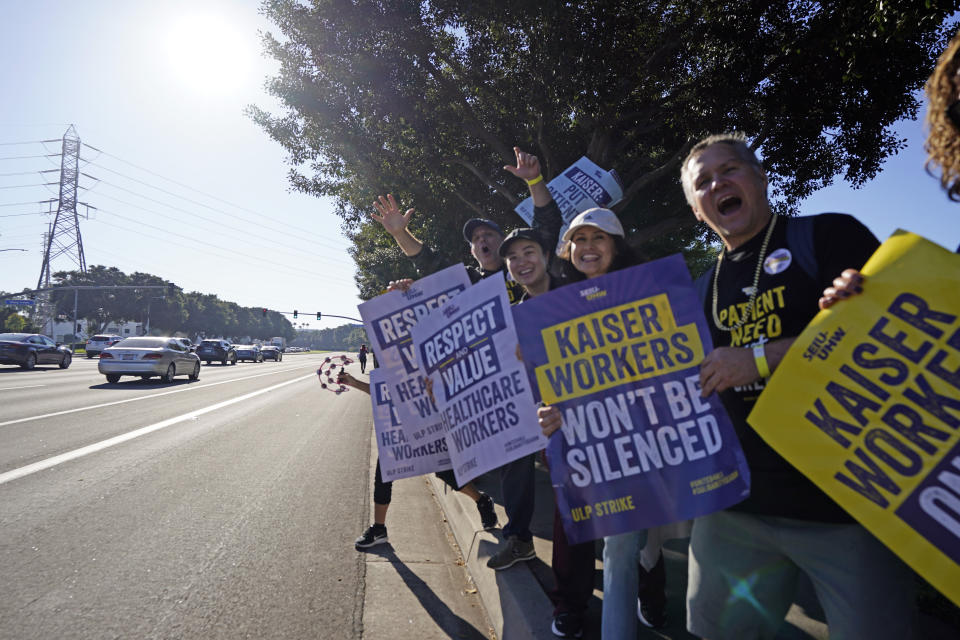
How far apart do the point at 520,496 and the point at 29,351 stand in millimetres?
26725

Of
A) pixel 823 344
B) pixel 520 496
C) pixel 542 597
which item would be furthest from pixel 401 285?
pixel 823 344

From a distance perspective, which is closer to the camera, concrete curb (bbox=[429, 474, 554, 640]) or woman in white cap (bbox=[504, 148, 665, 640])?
woman in white cap (bbox=[504, 148, 665, 640])

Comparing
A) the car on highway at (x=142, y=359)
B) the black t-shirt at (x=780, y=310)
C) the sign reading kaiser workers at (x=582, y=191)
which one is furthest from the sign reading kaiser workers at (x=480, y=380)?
the car on highway at (x=142, y=359)

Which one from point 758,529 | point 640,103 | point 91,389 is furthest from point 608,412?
point 91,389

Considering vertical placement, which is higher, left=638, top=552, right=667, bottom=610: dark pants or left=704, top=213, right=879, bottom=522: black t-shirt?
left=704, top=213, right=879, bottom=522: black t-shirt

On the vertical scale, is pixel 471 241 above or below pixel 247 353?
below

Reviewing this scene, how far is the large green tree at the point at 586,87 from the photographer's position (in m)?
7.80

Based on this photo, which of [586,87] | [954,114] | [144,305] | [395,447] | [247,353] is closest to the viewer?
[954,114]

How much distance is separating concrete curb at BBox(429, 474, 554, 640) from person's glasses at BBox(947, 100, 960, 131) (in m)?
2.53

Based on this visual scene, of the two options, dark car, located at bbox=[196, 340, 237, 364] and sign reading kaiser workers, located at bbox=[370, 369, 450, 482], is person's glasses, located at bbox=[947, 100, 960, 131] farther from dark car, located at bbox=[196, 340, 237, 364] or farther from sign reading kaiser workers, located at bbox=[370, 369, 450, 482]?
dark car, located at bbox=[196, 340, 237, 364]

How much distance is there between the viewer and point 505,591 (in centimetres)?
301

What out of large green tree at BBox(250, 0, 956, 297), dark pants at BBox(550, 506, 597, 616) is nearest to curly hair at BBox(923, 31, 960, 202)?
dark pants at BBox(550, 506, 597, 616)

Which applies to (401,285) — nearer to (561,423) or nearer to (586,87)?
(561,423)

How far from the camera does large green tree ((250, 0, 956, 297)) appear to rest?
25.6ft
